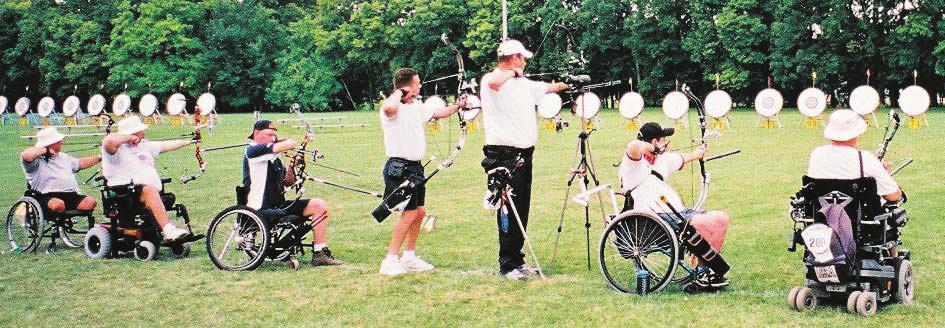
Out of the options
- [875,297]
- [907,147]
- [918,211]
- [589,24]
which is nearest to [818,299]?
[875,297]

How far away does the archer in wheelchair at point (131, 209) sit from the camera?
839 cm

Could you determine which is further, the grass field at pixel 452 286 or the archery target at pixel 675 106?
the archery target at pixel 675 106

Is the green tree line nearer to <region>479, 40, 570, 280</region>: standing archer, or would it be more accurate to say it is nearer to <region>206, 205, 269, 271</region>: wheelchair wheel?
<region>206, 205, 269, 271</region>: wheelchair wheel

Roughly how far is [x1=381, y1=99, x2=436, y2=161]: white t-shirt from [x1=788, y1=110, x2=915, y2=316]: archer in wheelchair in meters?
3.32

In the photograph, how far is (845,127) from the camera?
563 centimetres

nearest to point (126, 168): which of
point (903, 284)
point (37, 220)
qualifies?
point (37, 220)

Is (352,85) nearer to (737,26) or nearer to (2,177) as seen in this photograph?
(737,26)

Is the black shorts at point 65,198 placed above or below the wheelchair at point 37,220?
above

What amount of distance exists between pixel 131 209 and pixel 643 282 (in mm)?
5274

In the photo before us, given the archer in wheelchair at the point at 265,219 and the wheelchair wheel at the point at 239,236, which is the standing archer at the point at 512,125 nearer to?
the archer in wheelchair at the point at 265,219

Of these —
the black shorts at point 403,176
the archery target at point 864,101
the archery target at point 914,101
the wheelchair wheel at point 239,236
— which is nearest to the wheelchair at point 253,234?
the wheelchair wheel at point 239,236

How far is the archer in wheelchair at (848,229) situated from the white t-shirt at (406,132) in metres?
3.32

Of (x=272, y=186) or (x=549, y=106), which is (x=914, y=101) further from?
(x=272, y=186)

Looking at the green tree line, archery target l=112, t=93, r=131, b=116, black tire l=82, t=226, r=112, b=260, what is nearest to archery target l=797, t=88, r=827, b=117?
the green tree line
